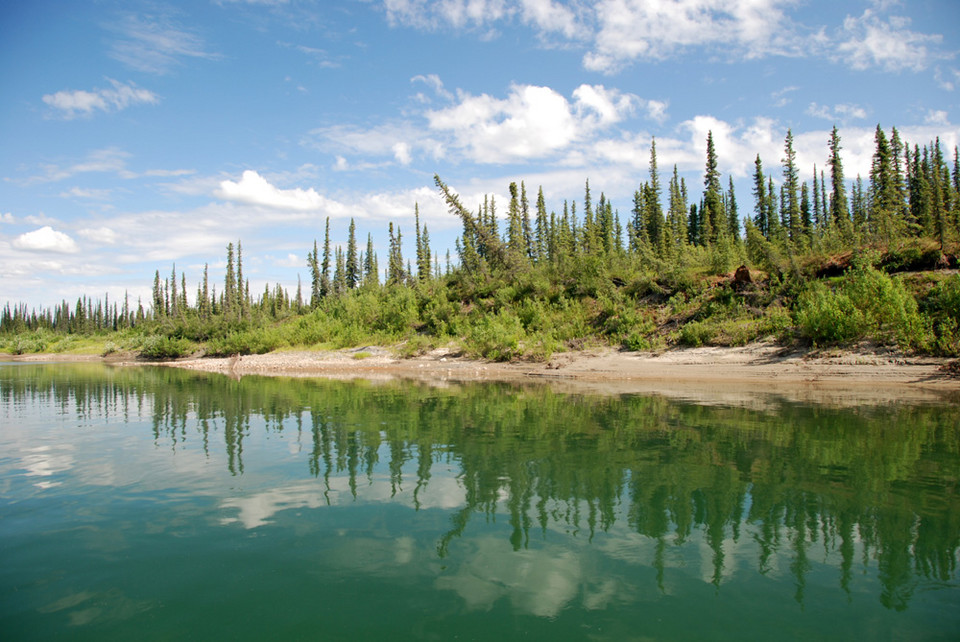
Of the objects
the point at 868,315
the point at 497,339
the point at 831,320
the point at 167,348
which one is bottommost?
the point at 167,348

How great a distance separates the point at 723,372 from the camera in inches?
939

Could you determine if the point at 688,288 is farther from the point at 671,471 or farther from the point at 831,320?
the point at 671,471

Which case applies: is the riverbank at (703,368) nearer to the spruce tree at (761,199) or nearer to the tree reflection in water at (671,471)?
the tree reflection in water at (671,471)

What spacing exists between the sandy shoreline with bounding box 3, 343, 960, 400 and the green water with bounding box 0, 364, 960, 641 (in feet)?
21.9

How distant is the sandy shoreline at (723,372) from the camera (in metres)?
19.0

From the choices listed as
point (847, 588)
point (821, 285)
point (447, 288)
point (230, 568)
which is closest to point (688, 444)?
point (847, 588)

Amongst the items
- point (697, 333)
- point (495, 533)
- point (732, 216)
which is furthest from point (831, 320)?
point (732, 216)

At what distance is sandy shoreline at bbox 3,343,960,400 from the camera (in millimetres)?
19016

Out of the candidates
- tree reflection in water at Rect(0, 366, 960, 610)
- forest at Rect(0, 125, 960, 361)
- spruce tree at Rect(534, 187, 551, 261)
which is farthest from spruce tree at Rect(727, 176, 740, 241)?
tree reflection in water at Rect(0, 366, 960, 610)

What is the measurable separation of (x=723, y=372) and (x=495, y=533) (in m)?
20.5

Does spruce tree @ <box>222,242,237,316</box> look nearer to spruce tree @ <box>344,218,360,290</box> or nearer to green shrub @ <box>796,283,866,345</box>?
spruce tree @ <box>344,218,360,290</box>

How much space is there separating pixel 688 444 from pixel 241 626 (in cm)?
903

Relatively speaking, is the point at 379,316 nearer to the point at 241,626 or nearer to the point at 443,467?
the point at 443,467

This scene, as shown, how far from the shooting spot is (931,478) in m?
8.15
